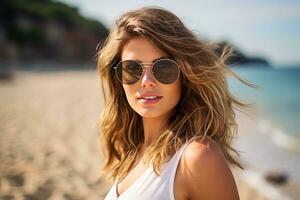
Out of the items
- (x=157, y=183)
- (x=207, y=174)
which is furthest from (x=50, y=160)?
(x=207, y=174)

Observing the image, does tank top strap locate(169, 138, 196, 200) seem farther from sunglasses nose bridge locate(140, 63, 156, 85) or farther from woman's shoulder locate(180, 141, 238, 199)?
sunglasses nose bridge locate(140, 63, 156, 85)

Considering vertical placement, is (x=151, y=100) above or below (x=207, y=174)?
above

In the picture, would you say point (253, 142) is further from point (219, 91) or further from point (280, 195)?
point (219, 91)

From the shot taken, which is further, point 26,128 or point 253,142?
point 253,142

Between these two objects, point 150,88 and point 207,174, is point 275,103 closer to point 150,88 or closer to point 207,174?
point 150,88

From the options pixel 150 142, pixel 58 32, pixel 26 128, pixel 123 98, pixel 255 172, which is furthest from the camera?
pixel 58 32

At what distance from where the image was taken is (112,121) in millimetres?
2707

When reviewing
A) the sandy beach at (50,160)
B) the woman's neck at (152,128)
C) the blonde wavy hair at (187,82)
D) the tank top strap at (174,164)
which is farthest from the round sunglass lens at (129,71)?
the sandy beach at (50,160)

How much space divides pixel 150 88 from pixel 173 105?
0.14 m

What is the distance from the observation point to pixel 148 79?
7.14ft

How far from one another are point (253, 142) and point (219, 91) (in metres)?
8.91

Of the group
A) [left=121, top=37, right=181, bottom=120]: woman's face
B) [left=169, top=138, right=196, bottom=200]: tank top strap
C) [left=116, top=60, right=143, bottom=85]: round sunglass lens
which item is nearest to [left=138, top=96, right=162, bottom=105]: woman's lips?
[left=121, top=37, right=181, bottom=120]: woman's face

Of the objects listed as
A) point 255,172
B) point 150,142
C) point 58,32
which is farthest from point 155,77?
point 58,32

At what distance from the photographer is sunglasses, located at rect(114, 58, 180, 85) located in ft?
6.91
